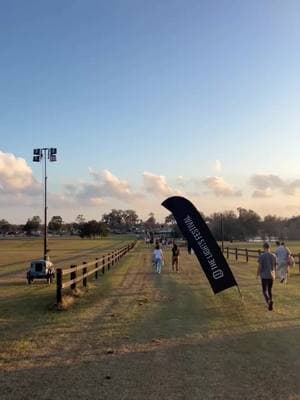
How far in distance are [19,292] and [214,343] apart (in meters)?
11.2

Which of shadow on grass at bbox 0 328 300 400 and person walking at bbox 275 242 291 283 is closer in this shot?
shadow on grass at bbox 0 328 300 400

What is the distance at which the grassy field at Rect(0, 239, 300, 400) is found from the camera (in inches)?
264

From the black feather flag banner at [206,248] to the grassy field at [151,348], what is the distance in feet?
2.29


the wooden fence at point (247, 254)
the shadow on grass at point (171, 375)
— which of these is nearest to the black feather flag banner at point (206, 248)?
the shadow on grass at point (171, 375)

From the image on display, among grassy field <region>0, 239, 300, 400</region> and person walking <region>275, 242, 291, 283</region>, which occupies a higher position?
person walking <region>275, 242, 291, 283</region>

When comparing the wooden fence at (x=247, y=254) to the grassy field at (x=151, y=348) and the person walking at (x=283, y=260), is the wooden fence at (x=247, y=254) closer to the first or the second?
the person walking at (x=283, y=260)

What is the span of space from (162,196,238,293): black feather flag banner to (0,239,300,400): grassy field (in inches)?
27.5

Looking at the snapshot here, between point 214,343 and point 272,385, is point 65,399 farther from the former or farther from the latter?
point 214,343

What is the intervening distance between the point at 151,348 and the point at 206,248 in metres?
6.21

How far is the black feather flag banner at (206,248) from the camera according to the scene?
48.8 ft

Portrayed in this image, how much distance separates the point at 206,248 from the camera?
15.1 metres

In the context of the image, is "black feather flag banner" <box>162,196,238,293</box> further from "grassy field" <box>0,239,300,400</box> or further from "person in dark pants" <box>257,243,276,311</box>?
"person in dark pants" <box>257,243,276,311</box>

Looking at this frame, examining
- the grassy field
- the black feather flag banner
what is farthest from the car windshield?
the black feather flag banner

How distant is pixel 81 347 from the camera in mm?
9281
